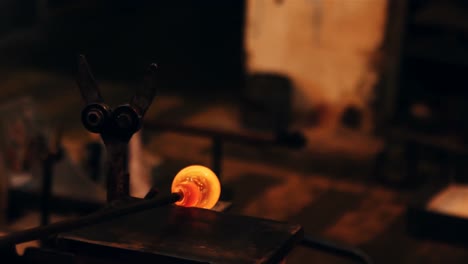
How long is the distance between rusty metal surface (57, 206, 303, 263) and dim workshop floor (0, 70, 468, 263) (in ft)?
16.7

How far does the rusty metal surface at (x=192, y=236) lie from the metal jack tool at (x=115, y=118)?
4.9 inches

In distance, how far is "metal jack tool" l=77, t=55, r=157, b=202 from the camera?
2.36 metres

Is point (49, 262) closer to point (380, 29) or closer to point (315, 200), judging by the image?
point (315, 200)

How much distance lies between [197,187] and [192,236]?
1.15 feet

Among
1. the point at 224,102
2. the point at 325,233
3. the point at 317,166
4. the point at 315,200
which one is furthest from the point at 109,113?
the point at 224,102

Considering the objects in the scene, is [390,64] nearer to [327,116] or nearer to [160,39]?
[327,116]

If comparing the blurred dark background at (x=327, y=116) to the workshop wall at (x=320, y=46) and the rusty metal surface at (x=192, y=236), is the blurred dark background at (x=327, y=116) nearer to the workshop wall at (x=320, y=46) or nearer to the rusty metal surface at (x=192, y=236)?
the workshop wall at (x=320, y=46)

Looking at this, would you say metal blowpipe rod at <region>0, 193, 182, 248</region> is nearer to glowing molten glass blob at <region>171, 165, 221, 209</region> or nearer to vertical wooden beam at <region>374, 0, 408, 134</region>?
glowing molten glass blob at <region>171, 165, 221, 209</region>

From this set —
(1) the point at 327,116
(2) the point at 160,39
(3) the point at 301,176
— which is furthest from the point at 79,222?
(2) the point at 160,39

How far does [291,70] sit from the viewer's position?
434 inches

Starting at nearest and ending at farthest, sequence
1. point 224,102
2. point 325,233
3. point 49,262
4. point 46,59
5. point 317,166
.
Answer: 1. point 49,262
2. point 325,233
3. point 317,166
4. point 224,102
5. point 46,59

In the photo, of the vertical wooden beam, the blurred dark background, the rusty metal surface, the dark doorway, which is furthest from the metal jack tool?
the dark doorway

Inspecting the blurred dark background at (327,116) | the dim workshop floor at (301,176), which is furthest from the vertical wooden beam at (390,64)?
the dim workshop floor at (301,176)

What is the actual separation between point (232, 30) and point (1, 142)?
7385 millimetres
